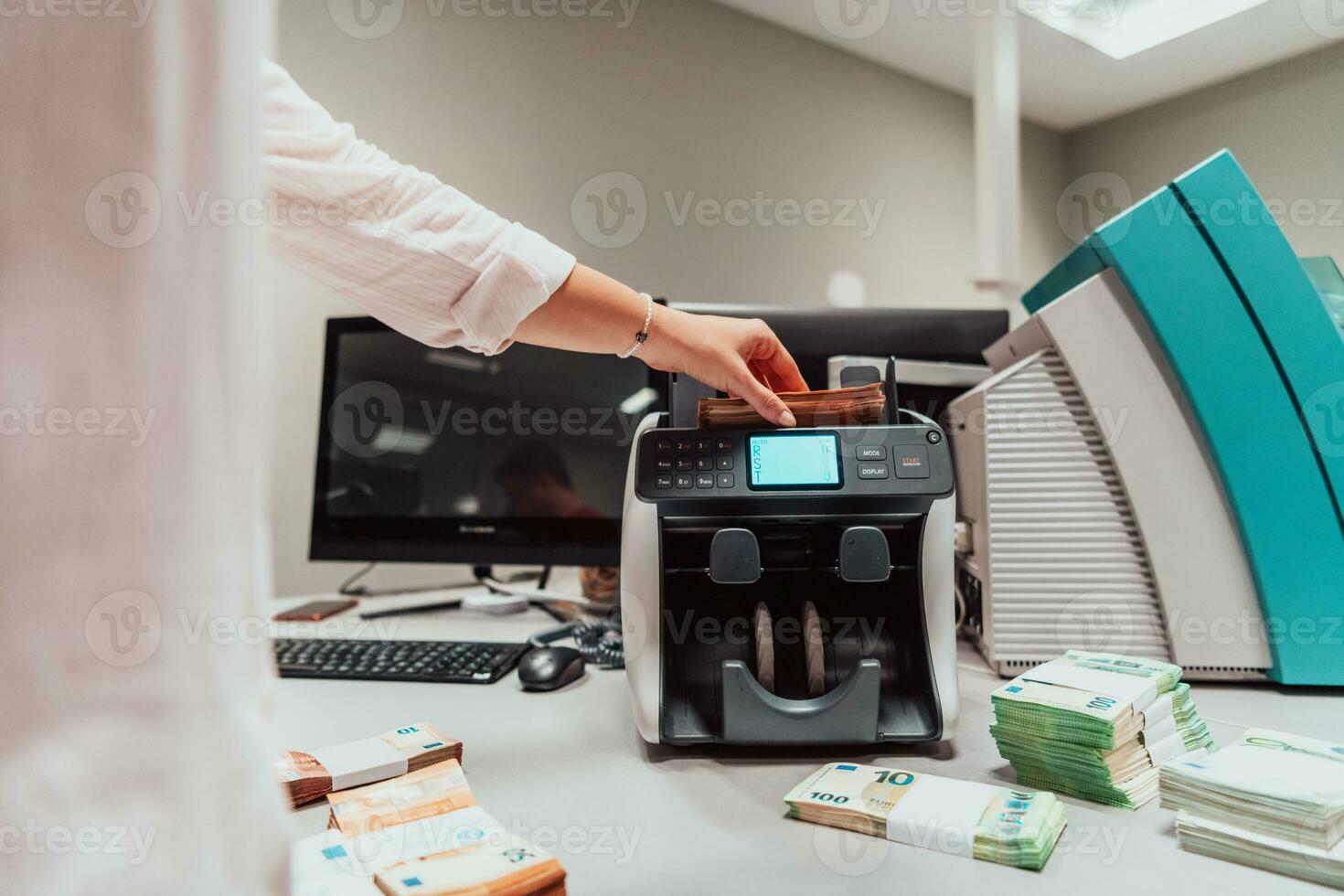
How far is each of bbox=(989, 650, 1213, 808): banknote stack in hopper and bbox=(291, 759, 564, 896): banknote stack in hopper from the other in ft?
1.31

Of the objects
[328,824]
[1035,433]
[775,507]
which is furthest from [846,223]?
[328,824]

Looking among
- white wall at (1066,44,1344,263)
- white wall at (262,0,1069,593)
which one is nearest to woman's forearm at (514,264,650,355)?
white wall at (1066,44,1344,263)

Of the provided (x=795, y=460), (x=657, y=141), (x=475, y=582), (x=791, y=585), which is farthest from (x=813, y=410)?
(x=657, y=141)

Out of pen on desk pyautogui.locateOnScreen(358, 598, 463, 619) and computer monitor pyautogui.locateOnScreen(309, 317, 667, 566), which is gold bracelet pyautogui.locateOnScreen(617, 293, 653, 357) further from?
pen on desk pyautogui.locateOnScreen(358, 598, 463, 619)

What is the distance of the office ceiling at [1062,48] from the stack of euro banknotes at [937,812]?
2454mm

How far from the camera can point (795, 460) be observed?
2.32ft

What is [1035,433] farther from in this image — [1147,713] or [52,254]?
[52,254]

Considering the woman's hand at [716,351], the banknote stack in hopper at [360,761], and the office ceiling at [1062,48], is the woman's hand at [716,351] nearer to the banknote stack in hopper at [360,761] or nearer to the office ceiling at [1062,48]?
the banknote stack in hopper at [360,761]

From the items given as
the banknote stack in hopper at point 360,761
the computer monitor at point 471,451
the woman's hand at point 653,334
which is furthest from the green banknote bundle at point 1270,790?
the computer monitor at point 471,451

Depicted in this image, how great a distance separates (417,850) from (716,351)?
52cm

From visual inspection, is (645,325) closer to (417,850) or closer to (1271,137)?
(417,850)

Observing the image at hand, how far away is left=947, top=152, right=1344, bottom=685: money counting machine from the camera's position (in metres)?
0.84

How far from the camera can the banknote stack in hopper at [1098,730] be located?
572mm

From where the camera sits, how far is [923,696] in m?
0.69
